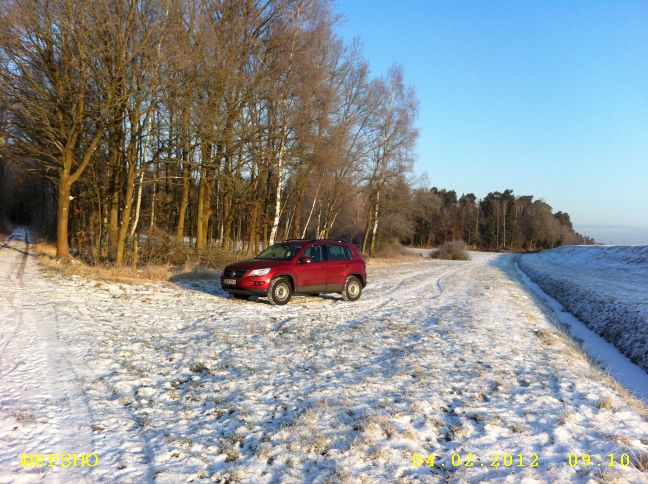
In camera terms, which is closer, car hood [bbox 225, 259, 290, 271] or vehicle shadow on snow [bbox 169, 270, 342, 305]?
car hood [bbox 225, 259, 290, 271]

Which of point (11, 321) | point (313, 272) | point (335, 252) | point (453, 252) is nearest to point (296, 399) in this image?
point (11, 321)

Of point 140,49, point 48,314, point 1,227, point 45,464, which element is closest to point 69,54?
point 140,49

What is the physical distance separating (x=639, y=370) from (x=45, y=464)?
34.9 ft

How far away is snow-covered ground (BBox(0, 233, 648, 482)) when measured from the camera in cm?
405

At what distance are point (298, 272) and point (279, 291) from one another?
2.54 feet

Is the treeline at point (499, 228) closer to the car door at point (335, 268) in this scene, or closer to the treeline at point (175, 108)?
the treeline at point (175, 108)

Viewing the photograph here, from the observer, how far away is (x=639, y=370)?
9.20 m

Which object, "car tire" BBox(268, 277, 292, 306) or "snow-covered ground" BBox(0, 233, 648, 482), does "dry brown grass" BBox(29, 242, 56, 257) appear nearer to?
"snow-covered ground" BBox(0, 233, 648, 482)

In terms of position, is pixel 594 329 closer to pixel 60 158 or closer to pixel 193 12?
pixel 193 12

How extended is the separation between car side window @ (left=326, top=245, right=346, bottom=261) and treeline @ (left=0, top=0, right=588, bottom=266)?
21.4ft

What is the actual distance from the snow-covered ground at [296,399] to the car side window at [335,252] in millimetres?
3270

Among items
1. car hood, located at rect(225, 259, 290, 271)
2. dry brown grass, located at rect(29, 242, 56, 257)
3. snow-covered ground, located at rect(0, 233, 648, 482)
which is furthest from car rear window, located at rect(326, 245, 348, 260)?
dry brown grass, located at rect(29, 242, 56, 257)

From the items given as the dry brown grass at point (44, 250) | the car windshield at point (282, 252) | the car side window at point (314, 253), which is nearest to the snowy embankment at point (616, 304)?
the car side window at point (314, 253)

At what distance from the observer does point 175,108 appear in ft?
50.8
